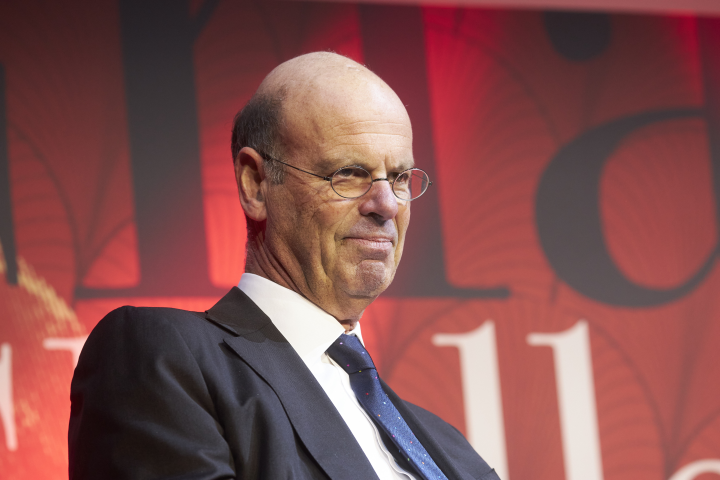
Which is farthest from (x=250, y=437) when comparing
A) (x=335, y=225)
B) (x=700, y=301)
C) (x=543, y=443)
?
(x=700, y=301)

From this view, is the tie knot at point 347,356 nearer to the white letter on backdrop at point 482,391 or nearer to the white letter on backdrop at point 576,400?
the white letter on backdrop at point 482,391

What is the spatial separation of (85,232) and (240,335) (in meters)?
1.30

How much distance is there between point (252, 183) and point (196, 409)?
1.82ft

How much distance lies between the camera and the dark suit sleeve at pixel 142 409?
1063mm

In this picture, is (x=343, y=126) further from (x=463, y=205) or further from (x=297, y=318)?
(x=463, y=205)

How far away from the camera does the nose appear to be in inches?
56.3

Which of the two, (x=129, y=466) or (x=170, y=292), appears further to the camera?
(x=170, y=292)

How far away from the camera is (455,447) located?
1676 millimetres

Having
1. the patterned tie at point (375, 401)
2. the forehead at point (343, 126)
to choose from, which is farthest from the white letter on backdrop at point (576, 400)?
the forehead at point (343, 126)

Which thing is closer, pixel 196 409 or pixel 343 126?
pixel 196 409

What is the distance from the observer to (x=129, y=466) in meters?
1.07

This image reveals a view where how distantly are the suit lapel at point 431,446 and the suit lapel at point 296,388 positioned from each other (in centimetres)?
35

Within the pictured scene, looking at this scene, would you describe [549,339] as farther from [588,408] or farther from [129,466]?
[129,466]

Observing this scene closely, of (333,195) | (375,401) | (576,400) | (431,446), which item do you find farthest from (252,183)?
(576,400)
